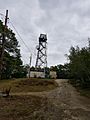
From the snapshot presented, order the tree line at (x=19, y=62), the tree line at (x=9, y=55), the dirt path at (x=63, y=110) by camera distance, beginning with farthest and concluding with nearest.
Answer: the tree line at (x=9, y=55)
the tree line at (x=19, y=62)
the dirt path at (x=63, y=110)

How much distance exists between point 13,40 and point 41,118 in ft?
148

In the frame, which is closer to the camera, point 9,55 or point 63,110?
point 63,110

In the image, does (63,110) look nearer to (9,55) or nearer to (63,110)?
(63,110)

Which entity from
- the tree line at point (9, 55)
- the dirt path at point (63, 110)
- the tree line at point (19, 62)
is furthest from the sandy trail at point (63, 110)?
the tree line at point (9, 55)

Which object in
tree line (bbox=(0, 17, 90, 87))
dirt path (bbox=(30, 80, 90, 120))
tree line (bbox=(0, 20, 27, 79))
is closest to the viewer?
dirt path (bbox=(30, 80, 90, 120))

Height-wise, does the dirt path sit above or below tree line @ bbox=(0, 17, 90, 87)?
below

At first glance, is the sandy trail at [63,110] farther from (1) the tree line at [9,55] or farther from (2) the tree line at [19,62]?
(1) the tree line at [9,55]

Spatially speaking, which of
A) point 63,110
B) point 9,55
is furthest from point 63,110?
point 9,55

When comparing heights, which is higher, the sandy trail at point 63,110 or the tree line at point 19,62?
the tree line at point 19,62

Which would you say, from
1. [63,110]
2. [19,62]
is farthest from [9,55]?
[63,110]

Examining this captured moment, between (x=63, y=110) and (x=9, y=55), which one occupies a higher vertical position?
(x=9, y=55)

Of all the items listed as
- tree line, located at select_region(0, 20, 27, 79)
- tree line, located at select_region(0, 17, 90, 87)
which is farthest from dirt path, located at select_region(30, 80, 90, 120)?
tree line, located at select_region(0, 20, 27, 79)

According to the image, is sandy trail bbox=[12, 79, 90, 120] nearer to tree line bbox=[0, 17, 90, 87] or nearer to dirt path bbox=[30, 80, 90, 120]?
dirt path bbox=[30, 80, 90, 120]

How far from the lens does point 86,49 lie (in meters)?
37.5
